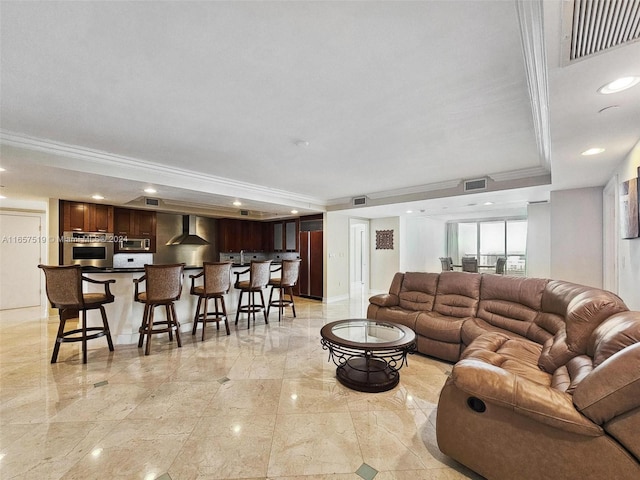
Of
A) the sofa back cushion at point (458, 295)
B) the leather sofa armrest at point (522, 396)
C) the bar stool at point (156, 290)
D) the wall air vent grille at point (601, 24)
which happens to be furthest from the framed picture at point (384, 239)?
the wall air vent grille at point (601, 24)

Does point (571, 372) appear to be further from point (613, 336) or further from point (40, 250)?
point (40, 250)

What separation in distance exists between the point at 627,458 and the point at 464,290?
93.8 inches

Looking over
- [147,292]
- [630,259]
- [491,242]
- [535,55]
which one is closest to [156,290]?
[147,292]

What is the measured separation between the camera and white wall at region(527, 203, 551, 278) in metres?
5.63

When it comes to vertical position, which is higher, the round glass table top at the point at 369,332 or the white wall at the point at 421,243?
the white wall at the point at 421,243

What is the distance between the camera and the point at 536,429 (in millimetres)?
1352

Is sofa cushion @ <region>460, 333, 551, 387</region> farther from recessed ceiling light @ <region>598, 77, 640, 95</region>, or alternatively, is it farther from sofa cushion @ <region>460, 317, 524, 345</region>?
recessed ceiling light @ <region>598, 77, 640, 95</region>

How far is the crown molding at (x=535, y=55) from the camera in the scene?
123 centimetres

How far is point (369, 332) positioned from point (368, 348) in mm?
547

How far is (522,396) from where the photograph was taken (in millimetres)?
1362

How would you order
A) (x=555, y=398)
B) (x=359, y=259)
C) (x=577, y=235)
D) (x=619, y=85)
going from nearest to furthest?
(x=555, y=398) → (x=619, y=85) → (x=577, y=235) → (x=359, y=259)

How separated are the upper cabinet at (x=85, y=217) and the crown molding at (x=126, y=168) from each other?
9.00 feet

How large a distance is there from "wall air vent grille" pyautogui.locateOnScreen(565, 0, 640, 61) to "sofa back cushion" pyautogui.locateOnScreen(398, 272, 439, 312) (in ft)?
9.78

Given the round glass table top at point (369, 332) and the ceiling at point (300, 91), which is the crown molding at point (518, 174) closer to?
the ceiling at point (300, 91)
